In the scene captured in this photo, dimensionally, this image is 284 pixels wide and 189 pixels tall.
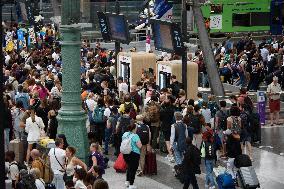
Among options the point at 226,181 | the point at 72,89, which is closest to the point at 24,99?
the point at 72,89

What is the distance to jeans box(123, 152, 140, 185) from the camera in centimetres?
1761

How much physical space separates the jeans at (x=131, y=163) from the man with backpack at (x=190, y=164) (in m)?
1.08

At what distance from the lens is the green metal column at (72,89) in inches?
728

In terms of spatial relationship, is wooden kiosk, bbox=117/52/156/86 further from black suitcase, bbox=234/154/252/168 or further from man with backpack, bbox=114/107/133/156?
black suitcase, bbox=234/154/252/168

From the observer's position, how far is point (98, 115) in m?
21.1

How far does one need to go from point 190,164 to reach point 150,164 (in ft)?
9.25

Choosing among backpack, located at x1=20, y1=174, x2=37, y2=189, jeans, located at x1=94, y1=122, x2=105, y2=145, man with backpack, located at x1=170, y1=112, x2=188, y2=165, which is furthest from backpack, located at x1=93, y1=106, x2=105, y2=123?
backpack, located at x1=20, y1=174, x2=37, y2=189

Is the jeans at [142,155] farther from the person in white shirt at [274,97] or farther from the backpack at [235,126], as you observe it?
the person in white shirt at [274,97]

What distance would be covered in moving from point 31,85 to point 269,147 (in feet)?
23.2

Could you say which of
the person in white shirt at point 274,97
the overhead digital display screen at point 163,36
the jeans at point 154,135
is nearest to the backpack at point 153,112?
the jeans at point 154,135

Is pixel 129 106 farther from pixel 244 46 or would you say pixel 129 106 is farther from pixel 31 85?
pixel 244 46

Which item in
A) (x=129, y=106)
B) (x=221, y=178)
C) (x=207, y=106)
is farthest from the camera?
(x=207, y=106)

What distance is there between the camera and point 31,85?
24484 mm

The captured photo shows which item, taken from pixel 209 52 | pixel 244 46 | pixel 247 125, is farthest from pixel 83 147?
pixel 244 46
